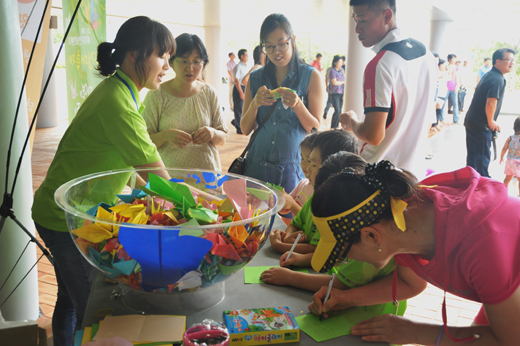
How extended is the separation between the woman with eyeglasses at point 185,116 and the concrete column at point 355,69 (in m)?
3.43

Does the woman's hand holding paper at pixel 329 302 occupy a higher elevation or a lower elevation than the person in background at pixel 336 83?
lower

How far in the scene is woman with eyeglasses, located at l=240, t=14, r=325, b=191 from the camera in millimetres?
1962

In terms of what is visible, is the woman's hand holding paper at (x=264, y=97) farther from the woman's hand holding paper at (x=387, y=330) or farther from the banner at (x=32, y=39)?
the woman's hand holding paper at (x=387, y=330)

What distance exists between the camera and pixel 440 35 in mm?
9094

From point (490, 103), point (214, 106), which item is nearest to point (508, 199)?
point (214, 106)

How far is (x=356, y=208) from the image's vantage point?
2.79 ft

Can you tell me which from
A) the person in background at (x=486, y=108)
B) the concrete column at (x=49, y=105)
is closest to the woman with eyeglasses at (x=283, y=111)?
the person in background at (x=486, y=108)

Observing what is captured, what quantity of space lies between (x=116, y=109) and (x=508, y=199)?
3.42 ft

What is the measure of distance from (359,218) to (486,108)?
3.47m

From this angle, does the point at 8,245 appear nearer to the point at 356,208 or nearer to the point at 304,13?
the point at 356,208

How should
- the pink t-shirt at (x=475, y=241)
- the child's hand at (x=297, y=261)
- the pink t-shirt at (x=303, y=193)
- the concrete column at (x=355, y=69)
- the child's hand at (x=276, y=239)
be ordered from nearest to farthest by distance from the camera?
the pink t-shirt at (x=475, y=241) < the child's hand at (x=297, y=261) < the child's hand at (x=276, y=239) < the pink t-shirt at (x=303, y=193) < the concrete column at (x=355, y=69)

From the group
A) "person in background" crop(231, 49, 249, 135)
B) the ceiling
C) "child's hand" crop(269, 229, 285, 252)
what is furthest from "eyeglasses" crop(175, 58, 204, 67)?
the ceiling

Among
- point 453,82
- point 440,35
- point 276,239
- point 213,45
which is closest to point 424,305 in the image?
point 276,239

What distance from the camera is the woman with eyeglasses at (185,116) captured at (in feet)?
6.50
